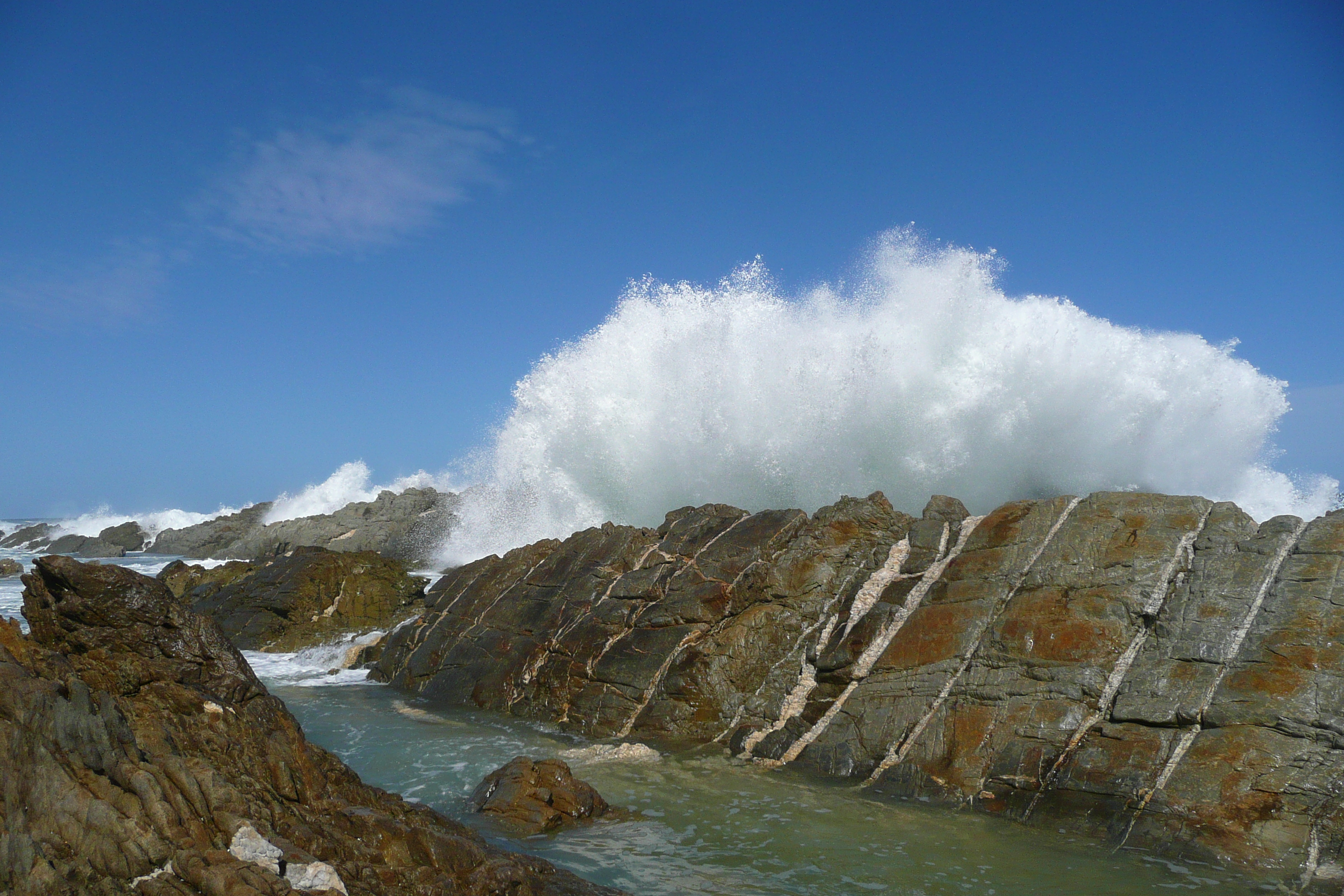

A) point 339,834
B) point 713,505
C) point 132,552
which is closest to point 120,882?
point 339,834

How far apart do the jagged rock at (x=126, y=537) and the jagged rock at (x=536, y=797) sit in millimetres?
50223

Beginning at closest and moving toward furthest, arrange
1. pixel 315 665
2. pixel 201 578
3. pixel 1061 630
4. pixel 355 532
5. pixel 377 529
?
pixel 1061 630, pixel 315 665, pixel 201 578, pixel 377 529, pixel 355 532

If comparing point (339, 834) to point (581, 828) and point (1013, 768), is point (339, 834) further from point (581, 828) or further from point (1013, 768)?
point (1013, 768)

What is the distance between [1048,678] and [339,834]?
6.88 metres

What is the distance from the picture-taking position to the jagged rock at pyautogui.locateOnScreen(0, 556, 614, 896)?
3.93m

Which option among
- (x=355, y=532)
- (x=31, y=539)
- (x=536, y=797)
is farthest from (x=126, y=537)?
(x=536, y=797)

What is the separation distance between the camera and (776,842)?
7.41 metres

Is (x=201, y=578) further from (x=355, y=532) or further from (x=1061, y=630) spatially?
(x=1061, y=630)

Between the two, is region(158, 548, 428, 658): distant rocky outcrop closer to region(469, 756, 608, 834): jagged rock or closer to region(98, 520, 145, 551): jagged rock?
region(469, 756, 608, 834): jagged rock

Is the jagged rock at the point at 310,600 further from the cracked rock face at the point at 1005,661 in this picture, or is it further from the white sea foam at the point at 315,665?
the cracked rock face at the point at 1005,661

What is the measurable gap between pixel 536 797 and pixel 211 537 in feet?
139

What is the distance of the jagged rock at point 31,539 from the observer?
54344 millimetres

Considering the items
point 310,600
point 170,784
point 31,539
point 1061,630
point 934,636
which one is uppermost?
point 31,539

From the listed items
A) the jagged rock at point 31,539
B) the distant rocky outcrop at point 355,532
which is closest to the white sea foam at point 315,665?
the distant rocky outcrop at point 355,532
